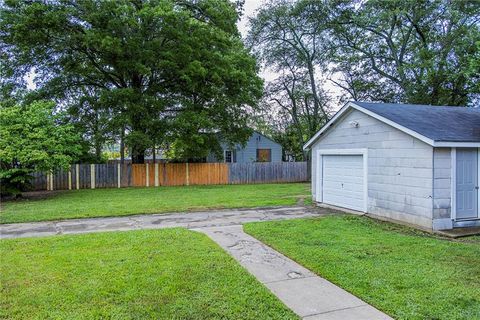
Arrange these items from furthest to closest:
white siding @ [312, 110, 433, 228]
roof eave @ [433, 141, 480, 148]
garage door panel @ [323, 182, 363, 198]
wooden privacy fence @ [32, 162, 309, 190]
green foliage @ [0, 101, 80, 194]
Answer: wooden privacy fence @ [32, 162, 309, 190]
green foliage @ [0, 101, 80, 194]
garage door panel @ [323, 182, 363, 198]
white siding @ [312, 110, 433, 228]
roof eave @ [433, 141, 480, 148]

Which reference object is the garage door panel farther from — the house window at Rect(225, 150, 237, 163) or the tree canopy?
the house window at Rect(225, 150, 237, 163)

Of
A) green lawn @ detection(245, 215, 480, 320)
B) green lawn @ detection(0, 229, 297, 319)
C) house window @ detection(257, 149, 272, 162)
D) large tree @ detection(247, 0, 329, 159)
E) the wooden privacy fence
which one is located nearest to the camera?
green lawn @ detection(0, 229, 297, 319)

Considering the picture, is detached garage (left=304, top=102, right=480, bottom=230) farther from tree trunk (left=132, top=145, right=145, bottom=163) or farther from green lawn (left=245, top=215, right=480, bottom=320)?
tree trunk (left=132, top=145, right=145, bottom=163)

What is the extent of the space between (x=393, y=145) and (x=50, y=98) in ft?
58.8

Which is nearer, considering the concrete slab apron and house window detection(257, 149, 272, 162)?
the concrete slab apron

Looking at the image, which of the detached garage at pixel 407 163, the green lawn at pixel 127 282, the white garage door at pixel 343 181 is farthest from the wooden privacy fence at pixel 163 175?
the green lawn at pixel 127 282

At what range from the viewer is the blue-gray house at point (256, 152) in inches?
1102

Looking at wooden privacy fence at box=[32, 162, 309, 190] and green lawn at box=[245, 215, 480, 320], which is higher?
wooden privacy fence at box=[32, 162, 309, 190]

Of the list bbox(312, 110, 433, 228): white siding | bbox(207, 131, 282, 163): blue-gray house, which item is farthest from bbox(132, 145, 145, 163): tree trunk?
bbox(312, 110, 433, 228): white siding

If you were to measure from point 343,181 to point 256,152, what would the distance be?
17.4 meters

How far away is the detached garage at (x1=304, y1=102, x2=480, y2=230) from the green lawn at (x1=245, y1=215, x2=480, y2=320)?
90cm

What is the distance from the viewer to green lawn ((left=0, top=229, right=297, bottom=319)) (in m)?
3.81

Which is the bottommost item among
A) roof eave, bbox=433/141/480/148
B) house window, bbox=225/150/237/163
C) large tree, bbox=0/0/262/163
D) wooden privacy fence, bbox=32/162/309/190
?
wooden privacy fence, bbox=32/162/309/190

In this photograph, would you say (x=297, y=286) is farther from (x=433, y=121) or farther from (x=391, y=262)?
(x=433, y=121)
